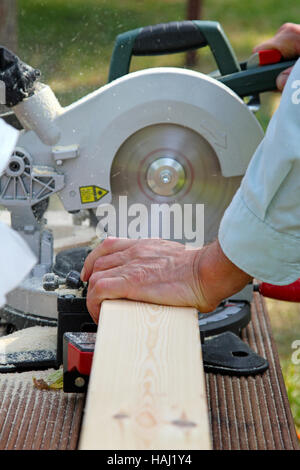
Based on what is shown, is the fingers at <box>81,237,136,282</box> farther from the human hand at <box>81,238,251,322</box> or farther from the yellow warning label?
the yellow warning label

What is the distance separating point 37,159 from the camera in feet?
5.84

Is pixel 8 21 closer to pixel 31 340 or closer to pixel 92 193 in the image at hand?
pixel 92 193

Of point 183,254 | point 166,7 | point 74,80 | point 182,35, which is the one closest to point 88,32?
point 166,7

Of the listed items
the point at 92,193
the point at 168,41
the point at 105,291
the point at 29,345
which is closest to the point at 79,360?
the point at 105,291

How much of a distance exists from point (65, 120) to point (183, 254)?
1.90 feet

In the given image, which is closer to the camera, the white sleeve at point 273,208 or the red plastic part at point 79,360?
the white sleeve at point 273,208

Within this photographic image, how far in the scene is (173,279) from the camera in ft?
4.42

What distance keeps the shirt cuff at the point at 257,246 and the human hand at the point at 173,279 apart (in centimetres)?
6

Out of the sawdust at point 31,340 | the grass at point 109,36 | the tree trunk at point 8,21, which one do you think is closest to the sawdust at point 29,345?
the sawdust at point 31,340

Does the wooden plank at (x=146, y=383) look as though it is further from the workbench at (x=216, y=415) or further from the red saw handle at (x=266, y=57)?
the red saw handle at (x=266, y=57)

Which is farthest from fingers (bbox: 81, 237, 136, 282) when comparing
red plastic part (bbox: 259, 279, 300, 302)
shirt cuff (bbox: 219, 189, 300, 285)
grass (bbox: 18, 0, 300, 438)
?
grass (bbox: 18, 0, 300, 438)

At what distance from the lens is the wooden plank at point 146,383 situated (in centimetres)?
90

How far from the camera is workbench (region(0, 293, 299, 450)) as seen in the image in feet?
4.27

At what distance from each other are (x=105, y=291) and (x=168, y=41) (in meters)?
0.93
